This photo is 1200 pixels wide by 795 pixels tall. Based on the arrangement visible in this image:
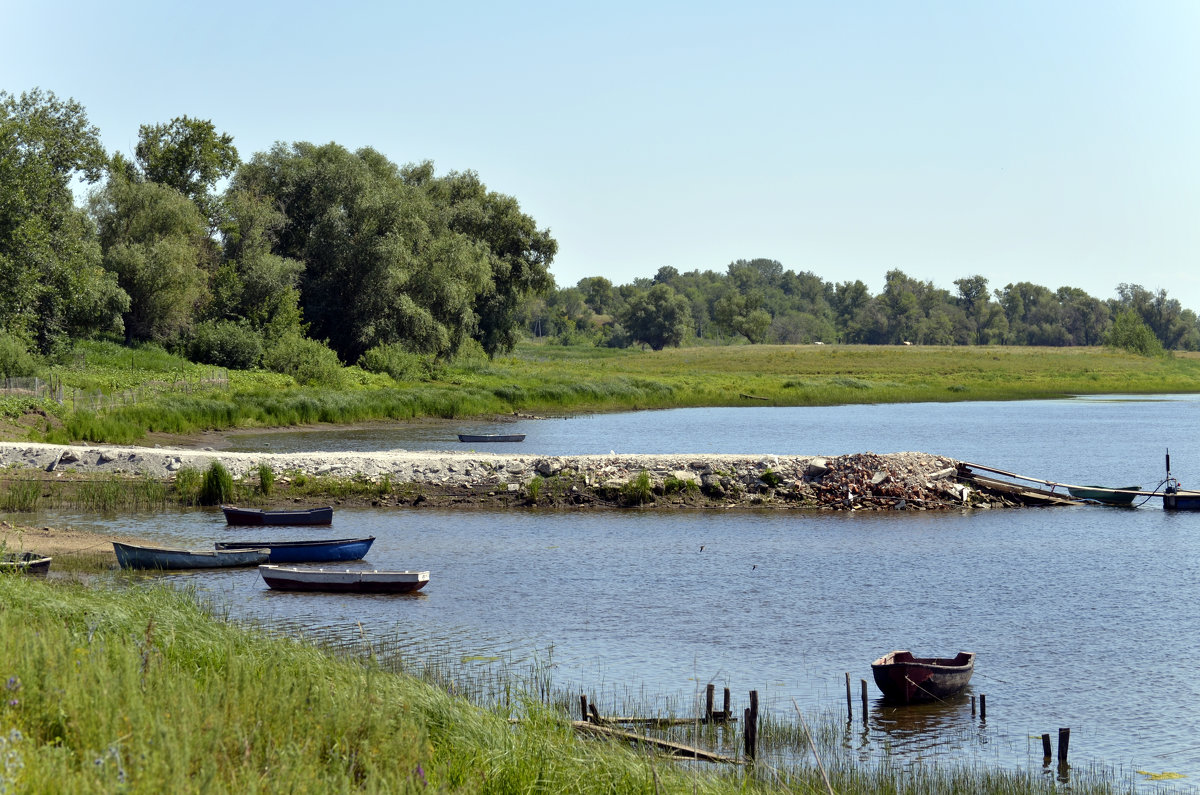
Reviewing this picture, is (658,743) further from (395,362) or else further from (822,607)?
(395,362)

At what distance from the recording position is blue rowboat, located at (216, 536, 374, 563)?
23891 mm

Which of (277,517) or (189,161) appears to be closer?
(277,517)

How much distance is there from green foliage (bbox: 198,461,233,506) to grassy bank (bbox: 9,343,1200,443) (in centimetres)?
1104

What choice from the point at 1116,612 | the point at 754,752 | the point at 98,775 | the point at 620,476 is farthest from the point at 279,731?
the point at 620,476

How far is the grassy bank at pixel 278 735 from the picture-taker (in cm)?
753

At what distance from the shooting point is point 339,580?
21531mm

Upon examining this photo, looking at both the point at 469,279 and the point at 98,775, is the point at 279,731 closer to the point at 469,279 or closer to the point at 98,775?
the point at 98,775

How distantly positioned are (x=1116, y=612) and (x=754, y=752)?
1283cm

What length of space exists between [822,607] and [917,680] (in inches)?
255

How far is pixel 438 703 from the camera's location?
1098cm

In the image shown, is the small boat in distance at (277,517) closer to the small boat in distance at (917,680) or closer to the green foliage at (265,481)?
the green foliage at (265,481)

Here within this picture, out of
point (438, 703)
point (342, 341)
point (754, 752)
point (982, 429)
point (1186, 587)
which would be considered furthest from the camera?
point (342, 341)

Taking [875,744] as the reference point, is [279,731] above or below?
above

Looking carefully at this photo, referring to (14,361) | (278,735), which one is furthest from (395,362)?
(278,735)
